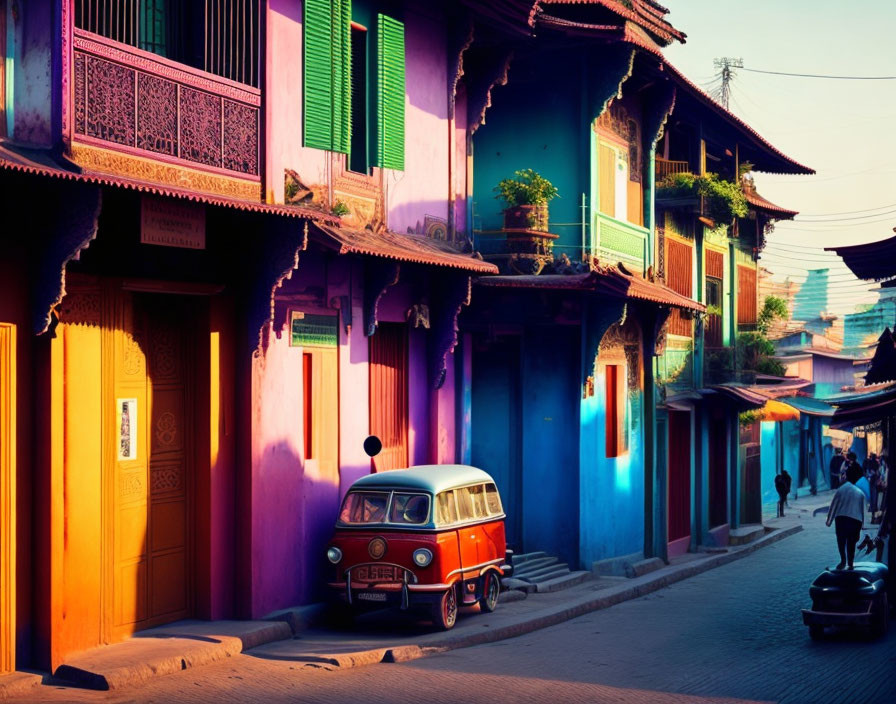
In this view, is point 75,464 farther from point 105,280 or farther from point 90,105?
point 90,105

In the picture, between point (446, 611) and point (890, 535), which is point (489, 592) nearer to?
point (446, 611)

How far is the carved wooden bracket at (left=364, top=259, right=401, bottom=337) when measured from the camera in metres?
15.3

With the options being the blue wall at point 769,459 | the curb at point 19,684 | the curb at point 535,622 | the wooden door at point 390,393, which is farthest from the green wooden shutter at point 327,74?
the blue wall at point 769,459

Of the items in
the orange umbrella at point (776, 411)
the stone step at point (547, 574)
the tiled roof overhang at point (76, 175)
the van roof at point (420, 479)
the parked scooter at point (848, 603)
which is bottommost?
the stone step at point (547, 574)

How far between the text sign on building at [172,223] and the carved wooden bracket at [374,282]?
142 inches

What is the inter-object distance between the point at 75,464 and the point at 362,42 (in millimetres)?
7235

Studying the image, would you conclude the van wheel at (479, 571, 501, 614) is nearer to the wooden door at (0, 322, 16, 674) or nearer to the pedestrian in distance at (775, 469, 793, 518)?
the wooden door at (0, 322, 16, 674)

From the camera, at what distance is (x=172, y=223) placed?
11.6 meters

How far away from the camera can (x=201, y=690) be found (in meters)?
10.6

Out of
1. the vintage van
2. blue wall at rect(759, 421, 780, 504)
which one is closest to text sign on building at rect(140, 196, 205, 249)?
the vintage van

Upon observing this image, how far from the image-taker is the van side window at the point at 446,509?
45.2 ft

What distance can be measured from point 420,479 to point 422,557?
97 centimetres

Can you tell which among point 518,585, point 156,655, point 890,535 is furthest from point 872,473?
point 156,655

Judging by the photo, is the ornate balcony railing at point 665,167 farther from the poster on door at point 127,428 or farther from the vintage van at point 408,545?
the poster on door at point 127,428
